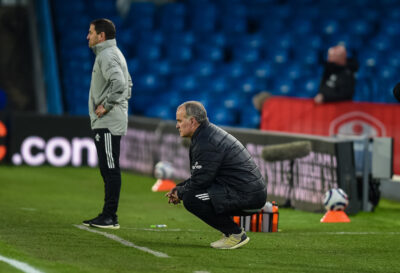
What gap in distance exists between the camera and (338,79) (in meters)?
14.0

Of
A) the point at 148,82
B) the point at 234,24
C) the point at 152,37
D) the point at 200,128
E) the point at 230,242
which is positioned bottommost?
the point at 230,242

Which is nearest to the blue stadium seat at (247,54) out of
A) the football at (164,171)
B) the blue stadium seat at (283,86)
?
the blue stadium seat at (283,86)

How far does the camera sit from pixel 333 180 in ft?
36.9

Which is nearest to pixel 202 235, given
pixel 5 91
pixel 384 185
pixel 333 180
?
pixel 333 180

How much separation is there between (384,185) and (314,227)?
11.3ft

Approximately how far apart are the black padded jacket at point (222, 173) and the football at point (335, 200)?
2.88m

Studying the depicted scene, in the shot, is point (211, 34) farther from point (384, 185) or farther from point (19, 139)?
point (384, 185)

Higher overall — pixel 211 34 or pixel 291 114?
pixel 211 34

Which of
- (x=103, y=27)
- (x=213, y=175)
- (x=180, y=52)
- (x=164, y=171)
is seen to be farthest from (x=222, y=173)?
(x=180, y=52)

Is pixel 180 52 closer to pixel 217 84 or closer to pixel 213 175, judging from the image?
pixel 217 84

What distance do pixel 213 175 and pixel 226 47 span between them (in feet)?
40.6

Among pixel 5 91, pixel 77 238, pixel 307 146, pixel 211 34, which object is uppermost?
pixel 211 34

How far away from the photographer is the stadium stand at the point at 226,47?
18719 millimetres

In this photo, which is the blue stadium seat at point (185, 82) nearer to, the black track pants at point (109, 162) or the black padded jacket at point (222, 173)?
the black track pants at point (109, 162)
